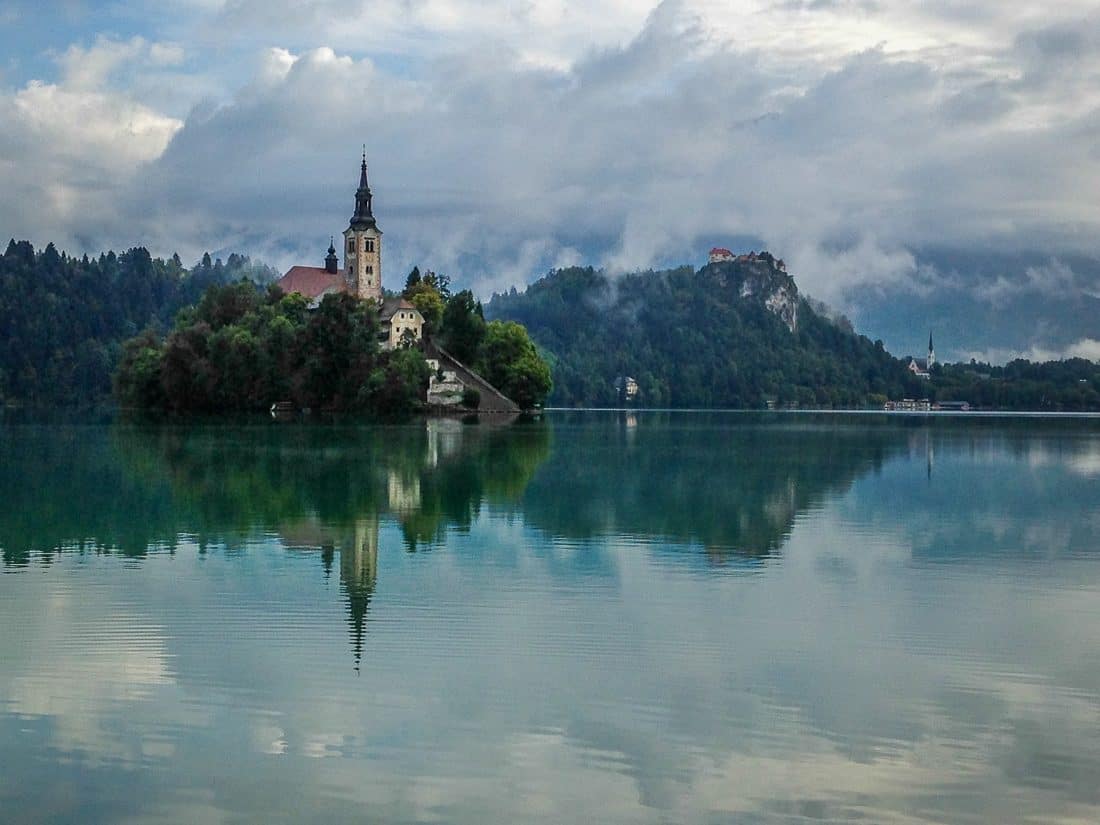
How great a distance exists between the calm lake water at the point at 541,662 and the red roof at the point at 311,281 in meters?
135

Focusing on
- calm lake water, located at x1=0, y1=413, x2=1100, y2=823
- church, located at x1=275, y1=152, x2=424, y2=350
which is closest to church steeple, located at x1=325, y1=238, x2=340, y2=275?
church, located at x1=275, y1=152, x2=424, y2=350

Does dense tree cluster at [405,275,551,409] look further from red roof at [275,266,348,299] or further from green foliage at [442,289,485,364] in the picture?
red roof at [275,266,348,299]

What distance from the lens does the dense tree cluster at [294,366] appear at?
4552 inches

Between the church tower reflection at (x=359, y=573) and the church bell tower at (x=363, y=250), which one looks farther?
the church bell tower at (x=363, y=250)

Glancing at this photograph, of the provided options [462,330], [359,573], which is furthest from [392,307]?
[359,573]

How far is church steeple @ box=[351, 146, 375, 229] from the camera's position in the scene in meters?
171

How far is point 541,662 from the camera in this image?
16188 millimetres

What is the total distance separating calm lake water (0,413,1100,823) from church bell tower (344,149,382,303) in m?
136

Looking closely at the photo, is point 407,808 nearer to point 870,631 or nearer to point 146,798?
point 146,798

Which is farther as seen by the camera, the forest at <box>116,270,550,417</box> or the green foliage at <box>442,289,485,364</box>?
the green foliage at <box>442,289,485,364</box>

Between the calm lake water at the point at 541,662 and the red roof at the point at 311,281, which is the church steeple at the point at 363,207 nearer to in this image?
the red roof at the point at 311,281

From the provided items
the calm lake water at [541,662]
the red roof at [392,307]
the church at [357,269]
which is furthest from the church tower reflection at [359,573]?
the church at [357,269]

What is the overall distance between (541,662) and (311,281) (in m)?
160

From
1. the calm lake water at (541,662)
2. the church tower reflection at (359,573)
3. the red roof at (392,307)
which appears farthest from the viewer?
the red roof at (392,307)
